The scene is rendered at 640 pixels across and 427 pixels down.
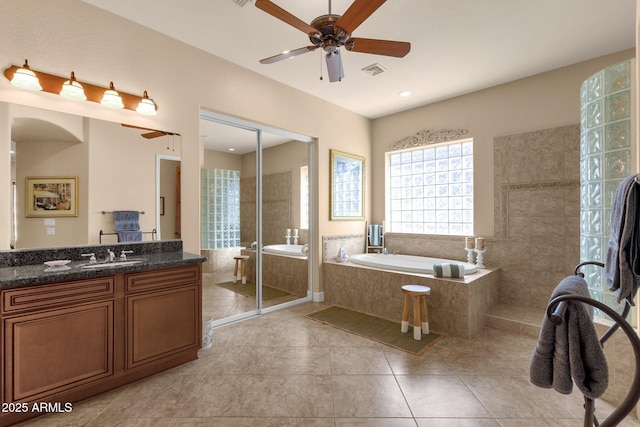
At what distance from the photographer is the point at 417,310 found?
2959mm

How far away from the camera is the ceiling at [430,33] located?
2.33 meters

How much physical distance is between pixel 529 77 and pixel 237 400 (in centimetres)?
452

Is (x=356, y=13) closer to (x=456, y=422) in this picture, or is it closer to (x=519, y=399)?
(x=456, y=422)

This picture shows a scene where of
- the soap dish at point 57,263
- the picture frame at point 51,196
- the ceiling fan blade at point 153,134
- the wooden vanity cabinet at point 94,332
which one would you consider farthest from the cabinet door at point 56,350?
the ceiling fan blade at point 153,134

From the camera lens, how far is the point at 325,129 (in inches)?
168

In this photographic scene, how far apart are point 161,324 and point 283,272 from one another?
6.26 feet

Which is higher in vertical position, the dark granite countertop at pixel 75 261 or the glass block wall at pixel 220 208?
the glass block wall at pixel 220 208

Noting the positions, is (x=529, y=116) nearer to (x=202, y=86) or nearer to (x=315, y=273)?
(x=315, y=273)

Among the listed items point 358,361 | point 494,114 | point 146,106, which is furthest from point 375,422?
point 494,114

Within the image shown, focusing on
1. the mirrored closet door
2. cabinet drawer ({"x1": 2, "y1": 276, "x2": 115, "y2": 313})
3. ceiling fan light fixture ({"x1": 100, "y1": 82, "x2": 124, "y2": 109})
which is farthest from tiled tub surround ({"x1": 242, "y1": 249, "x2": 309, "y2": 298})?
ceiling fan light fixture ({"x1": 100, "y1": 82, "x2": 124, "y2": 109})

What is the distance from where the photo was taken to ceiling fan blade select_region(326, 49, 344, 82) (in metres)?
2.11

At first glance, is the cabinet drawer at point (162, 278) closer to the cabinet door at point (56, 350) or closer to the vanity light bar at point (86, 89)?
the cabinet door at point (56, 350)

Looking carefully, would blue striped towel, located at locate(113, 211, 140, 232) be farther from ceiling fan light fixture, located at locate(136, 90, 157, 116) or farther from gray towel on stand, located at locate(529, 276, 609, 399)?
gray towel on stand, located at locate(529, 276, 609, 399)

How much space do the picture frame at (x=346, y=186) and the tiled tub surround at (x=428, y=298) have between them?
2.79 ft
